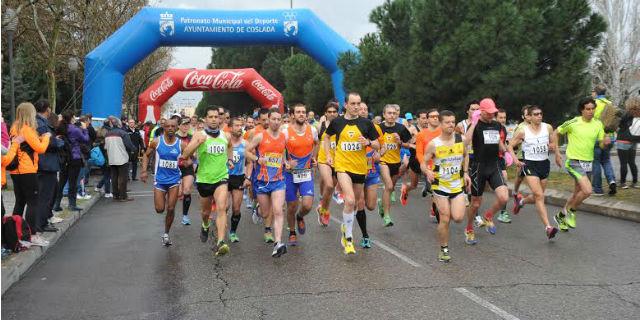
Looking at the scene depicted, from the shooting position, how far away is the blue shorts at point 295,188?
7.92 metres

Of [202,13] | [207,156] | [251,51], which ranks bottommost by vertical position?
[207,156]

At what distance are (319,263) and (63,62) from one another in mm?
28625

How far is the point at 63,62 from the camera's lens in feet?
104

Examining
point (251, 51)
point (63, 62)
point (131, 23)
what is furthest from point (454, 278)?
point (251, 51)

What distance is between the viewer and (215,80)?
31625mm

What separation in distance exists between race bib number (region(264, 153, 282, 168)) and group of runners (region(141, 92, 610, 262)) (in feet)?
0.04

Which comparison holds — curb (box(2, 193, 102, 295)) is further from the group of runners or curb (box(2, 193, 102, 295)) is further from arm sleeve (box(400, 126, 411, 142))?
arm sleeve (box(400, 126, 411, 142))

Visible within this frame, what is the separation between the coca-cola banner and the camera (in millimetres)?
30109

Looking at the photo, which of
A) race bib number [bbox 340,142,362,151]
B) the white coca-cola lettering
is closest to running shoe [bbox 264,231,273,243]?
race bib number [bbox 340,142,362,151]

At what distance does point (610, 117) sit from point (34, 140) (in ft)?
32.5

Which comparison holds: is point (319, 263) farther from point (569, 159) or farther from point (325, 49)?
point (325, 49)

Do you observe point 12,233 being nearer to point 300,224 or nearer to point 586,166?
point 300,224

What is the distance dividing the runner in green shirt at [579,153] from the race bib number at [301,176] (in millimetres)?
3566

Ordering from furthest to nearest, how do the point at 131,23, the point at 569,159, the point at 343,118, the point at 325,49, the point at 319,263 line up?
the point at 325,49 → the point at 131,23 → the point at 569,159 → the point at 343,118 → the point at 319,263
